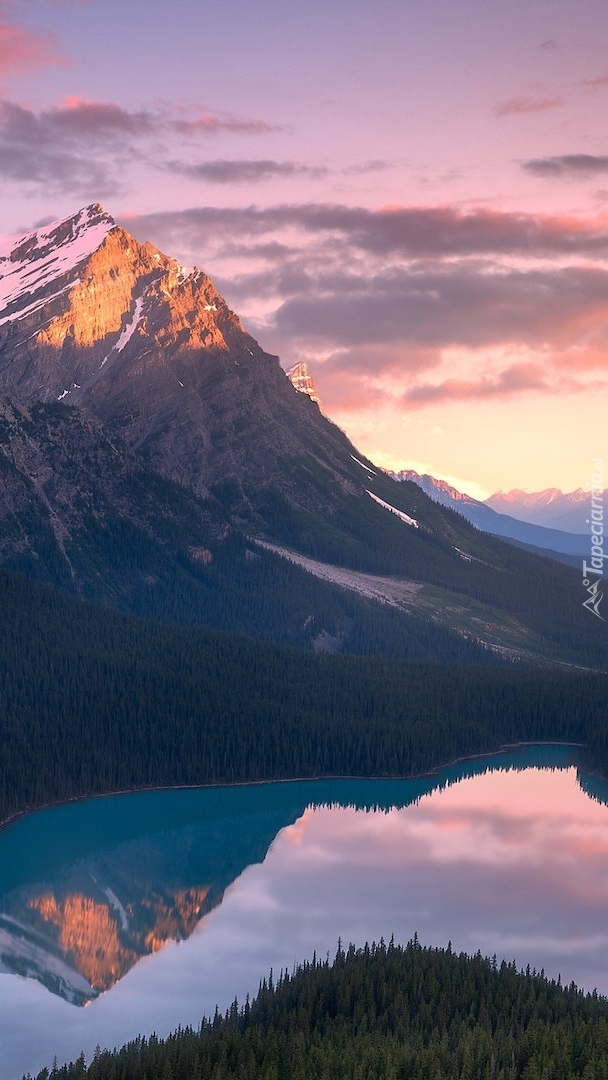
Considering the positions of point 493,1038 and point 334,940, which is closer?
point 493,1038

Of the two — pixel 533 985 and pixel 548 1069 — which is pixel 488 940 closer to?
pixel 533 985

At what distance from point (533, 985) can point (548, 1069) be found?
24.6 meters

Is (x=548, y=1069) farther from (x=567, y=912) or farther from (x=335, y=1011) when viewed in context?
(x=567, y=912)

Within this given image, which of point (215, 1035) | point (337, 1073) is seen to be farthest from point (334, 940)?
point (337, 1073)

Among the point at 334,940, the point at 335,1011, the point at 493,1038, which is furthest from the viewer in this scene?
the point at 334,940

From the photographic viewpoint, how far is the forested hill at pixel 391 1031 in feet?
317

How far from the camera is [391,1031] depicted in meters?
109

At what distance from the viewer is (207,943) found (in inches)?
5782

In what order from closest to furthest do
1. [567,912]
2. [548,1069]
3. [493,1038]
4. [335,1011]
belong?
[548,1069] < [493,1038] < [335,1011] < [567,912]

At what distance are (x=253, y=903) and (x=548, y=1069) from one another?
73.1 metres

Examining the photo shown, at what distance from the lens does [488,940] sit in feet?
480

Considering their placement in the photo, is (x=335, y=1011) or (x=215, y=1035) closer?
(x=215, y=1035)

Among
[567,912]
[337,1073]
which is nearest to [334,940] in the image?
[567,912]

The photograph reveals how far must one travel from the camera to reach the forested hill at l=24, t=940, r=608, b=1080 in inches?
3804
